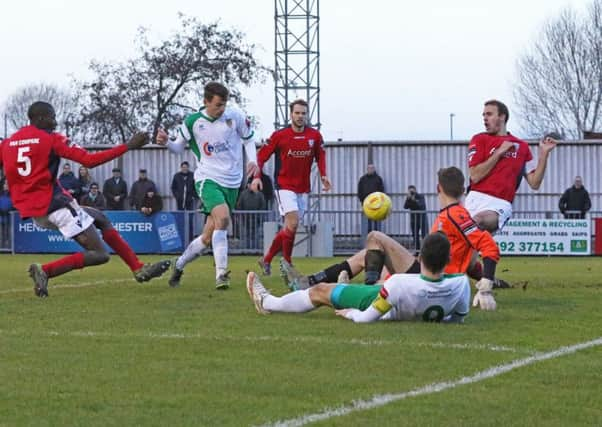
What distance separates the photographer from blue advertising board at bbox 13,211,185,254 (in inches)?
1057

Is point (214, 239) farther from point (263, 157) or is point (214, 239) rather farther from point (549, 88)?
point (549, 88)

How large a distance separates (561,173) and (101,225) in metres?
22.4

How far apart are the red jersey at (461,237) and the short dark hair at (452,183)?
10 centimetres

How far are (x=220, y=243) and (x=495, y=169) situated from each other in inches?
117

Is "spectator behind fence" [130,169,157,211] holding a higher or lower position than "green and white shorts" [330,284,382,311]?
higher

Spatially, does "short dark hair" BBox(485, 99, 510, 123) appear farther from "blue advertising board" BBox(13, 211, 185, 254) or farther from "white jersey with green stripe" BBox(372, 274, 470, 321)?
"blue advertising board" BBox(13, 211, 185, 254)

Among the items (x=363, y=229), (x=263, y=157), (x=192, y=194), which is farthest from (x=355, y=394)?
(x=192, y=194)

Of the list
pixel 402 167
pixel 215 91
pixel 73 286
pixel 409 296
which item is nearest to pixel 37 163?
pixel 215 91

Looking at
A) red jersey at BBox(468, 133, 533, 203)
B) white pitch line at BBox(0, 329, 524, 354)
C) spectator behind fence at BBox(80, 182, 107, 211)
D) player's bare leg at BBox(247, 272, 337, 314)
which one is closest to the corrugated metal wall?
spectator behind fence at BBox(80, 182, 107, 211)

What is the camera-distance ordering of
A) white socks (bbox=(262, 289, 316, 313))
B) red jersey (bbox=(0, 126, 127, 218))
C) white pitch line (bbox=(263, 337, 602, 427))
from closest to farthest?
white pitch line (bbox=(263, 337, 602, 427)) → white socks (bbox=(262, 289, 316, 313)) → red jersey (bbox=(0, 126, 127, 218))

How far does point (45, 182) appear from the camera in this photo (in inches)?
470

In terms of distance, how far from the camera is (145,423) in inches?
215

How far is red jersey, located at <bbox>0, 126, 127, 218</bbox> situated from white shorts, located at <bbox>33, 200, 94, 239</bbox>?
0.08 metres

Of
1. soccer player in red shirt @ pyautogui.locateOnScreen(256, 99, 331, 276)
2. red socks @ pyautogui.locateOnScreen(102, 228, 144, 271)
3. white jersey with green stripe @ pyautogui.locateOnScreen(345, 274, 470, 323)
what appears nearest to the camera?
white jersey with green stripe @ pyautogui.locateOnScreen(345, 274, 470, 323)
